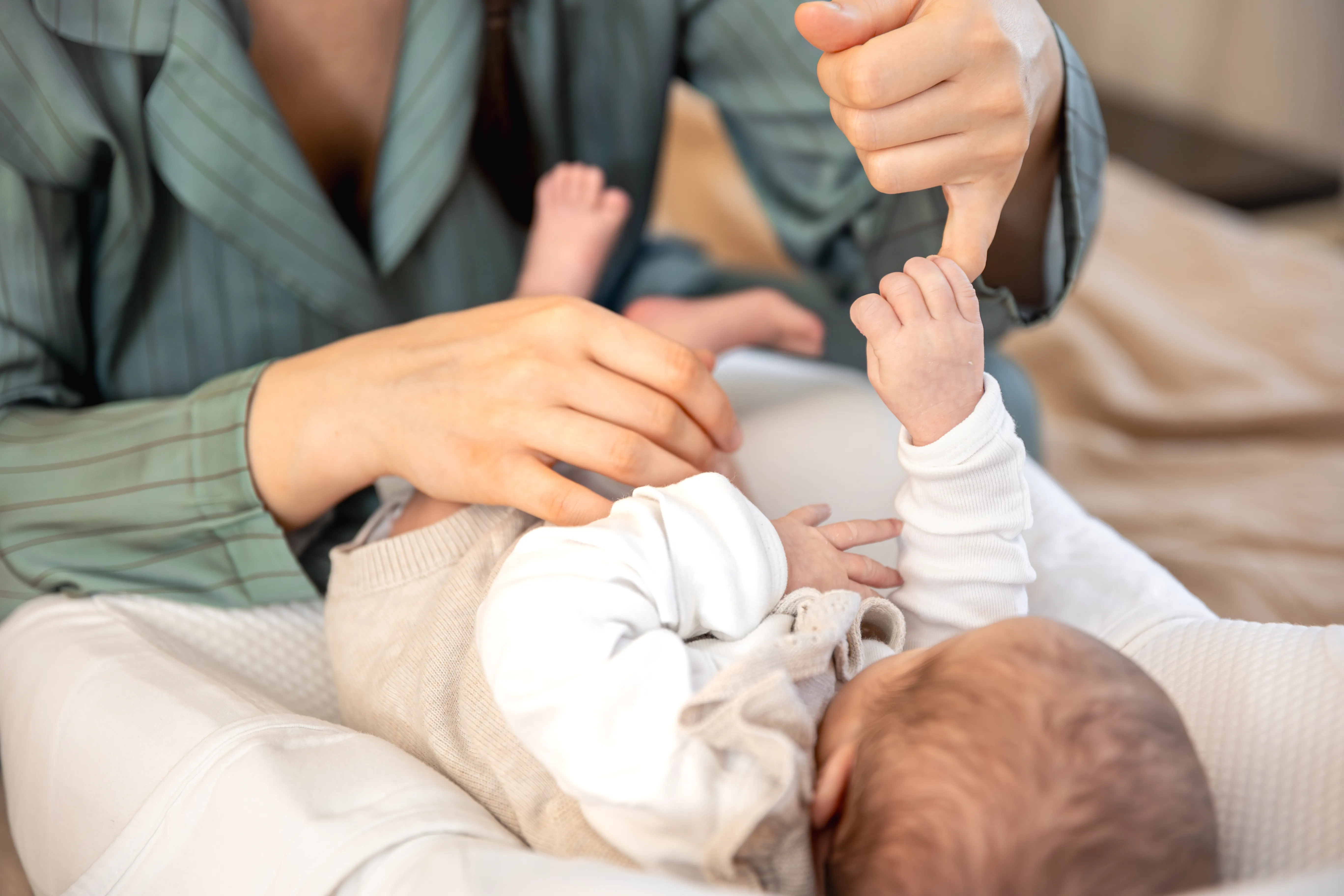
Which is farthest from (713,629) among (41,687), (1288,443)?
(1288,443)

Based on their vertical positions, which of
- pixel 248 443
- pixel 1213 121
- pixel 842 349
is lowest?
pixel 1213 121

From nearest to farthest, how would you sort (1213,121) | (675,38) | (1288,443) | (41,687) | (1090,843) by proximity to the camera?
(1090,843), (41,687), (675,38), (1288,443), (1213,121)

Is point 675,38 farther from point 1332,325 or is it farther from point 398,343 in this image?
point 1332,325

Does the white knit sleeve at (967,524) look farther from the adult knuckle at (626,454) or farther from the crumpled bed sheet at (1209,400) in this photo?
the crumpled bed sheet at (1209,400)

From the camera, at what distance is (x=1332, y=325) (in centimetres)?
103

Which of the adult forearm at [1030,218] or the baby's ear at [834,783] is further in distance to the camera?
the adult forearm at [1030,218]

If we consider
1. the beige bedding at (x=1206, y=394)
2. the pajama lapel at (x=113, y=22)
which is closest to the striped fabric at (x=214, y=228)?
the pajama lapel at (x=113, y=22)

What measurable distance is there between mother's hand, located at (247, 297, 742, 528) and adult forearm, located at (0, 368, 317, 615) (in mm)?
29

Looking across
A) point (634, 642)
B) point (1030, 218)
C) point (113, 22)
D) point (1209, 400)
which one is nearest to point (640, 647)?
point (634, 642)

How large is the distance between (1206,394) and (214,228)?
0.93 meters

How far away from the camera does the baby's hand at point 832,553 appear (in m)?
0.46

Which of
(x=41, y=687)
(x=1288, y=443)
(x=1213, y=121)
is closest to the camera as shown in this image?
(x=41, y=687)

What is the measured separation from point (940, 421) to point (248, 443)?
0.37 m

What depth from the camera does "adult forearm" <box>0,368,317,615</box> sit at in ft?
1.74
